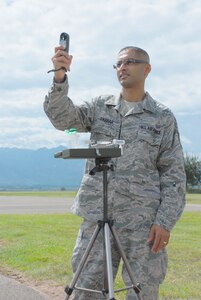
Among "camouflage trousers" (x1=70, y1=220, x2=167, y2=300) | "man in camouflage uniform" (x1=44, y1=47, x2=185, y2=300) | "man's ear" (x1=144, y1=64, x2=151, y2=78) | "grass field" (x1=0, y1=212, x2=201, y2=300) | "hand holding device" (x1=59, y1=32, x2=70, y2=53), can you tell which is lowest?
"grass field" (x1=0, y1=212, x2=201, y2=300)

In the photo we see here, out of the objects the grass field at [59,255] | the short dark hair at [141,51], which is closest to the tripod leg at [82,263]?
the short dark hair at [141,51]

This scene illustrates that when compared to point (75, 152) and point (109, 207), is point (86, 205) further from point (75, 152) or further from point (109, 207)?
point (75, 152)

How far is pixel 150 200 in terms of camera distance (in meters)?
3.90

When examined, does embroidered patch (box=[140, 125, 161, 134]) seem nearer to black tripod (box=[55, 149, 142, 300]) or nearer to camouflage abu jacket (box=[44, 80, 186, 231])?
camouflage abu jacket (box=[44, 80, 186, 231])

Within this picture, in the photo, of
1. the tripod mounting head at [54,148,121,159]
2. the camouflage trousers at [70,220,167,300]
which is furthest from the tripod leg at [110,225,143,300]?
the tripod mounting head at [54,148,121,159]

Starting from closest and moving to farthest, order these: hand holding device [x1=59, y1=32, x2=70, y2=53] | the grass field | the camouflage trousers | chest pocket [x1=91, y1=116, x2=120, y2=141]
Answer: hand holding device [x1=59, y1=32, x2=70, y2=53] < the camouflage trousers < chest pocket [x1=91, y1=116, x2=120, y2=141] < the grass field

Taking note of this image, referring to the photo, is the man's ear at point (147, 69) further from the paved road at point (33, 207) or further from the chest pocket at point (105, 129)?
the paved road at point (33, 207)

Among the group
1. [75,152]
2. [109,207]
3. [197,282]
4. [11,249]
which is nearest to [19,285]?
[197,282]

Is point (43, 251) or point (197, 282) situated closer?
point (197, 282)

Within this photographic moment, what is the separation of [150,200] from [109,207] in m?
0.28

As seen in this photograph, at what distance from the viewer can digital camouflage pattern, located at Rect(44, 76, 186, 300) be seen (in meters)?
3.84

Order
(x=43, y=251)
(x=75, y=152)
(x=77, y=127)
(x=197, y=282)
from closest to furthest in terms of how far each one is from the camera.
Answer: (x=75, y=152), (x=77, y=127), (x=197, y=282), (x=43, y=251)

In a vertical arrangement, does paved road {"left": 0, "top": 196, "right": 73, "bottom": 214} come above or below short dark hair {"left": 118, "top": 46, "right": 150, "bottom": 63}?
below

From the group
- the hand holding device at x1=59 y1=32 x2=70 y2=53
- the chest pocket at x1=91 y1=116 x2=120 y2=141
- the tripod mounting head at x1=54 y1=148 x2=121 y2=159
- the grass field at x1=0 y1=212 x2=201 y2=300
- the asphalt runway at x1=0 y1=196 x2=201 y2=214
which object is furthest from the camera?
the asphalt runway at x1=0 y1=196 x2=201 y2=214
